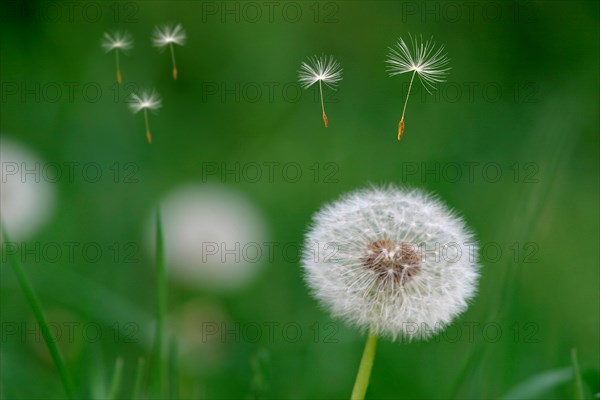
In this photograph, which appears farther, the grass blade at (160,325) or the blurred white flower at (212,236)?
the blurred white flower at (212,236)

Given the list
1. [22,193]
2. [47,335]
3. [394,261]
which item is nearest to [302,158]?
[22,193]

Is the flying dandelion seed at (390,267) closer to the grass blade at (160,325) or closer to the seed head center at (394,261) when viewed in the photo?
the seed head center at (394,261)

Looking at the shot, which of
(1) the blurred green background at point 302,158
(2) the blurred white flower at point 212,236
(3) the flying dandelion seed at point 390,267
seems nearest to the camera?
(3) the flying dandelion seed at point 390,267

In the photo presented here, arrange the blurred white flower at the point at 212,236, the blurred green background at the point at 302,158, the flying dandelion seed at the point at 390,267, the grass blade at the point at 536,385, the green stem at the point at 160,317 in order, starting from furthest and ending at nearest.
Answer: the blurred white flower at the point at 212,236 < the blurred green background at the point at 302,158 < the grass blade at the point at 536,385 < the green stem at the point at 160,317 < the flying dandelion seed at the point at 390,267

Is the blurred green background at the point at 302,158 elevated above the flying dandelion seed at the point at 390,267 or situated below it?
above

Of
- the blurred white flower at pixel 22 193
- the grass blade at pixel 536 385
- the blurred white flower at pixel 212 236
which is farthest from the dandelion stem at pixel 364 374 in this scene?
the blurred white flower at pixel 22 193

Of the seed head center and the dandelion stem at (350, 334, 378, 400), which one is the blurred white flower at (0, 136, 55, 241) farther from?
the dandelion stem at (350, 334, 378, 400)

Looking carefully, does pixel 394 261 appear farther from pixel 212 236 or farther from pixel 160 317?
pixel 212 236
